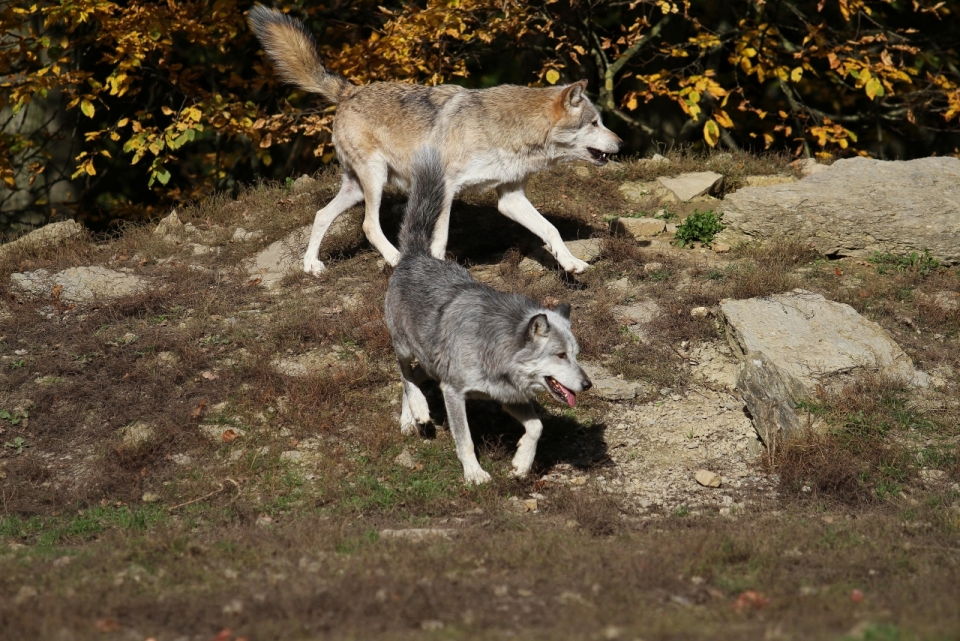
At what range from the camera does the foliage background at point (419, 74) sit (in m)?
12.8

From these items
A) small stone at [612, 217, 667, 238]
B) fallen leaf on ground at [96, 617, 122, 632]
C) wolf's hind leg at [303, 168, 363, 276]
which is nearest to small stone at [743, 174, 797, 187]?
small stone at [612, 217, 667, 238]

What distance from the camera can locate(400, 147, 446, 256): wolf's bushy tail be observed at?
27.1 ft

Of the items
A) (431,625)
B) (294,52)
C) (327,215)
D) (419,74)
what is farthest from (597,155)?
(431,625)

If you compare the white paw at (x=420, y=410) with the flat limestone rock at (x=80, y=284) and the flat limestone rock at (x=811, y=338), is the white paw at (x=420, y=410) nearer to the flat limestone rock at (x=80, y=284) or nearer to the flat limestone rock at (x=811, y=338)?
the flat limestone rock at (x=811, y=338)

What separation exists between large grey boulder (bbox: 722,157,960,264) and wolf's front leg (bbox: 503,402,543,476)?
4.88m

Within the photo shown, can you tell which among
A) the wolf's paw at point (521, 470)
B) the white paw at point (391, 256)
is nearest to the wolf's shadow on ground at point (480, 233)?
the white paw at point (391, 256)

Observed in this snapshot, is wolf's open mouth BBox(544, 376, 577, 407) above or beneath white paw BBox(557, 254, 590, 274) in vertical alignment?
above

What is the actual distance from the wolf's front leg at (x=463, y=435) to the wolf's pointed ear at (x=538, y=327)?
0.76 m

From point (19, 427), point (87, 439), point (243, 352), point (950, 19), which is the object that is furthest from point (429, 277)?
point (950, 19)

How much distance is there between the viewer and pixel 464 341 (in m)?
7.23

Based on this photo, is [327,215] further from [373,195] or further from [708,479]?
[708,479]

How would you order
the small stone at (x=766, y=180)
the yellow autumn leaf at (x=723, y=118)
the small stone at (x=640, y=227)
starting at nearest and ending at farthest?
1. the small stone at (x=640, y=227)
2. the small stone at (x=766, y=180)
3. the yellow autumn leaf at (x=723, y=118)

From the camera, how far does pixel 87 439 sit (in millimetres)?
8047

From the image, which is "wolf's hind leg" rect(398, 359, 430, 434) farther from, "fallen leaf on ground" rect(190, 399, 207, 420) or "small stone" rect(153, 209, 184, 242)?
"small stone" rect(153, 209, 184, 242)
